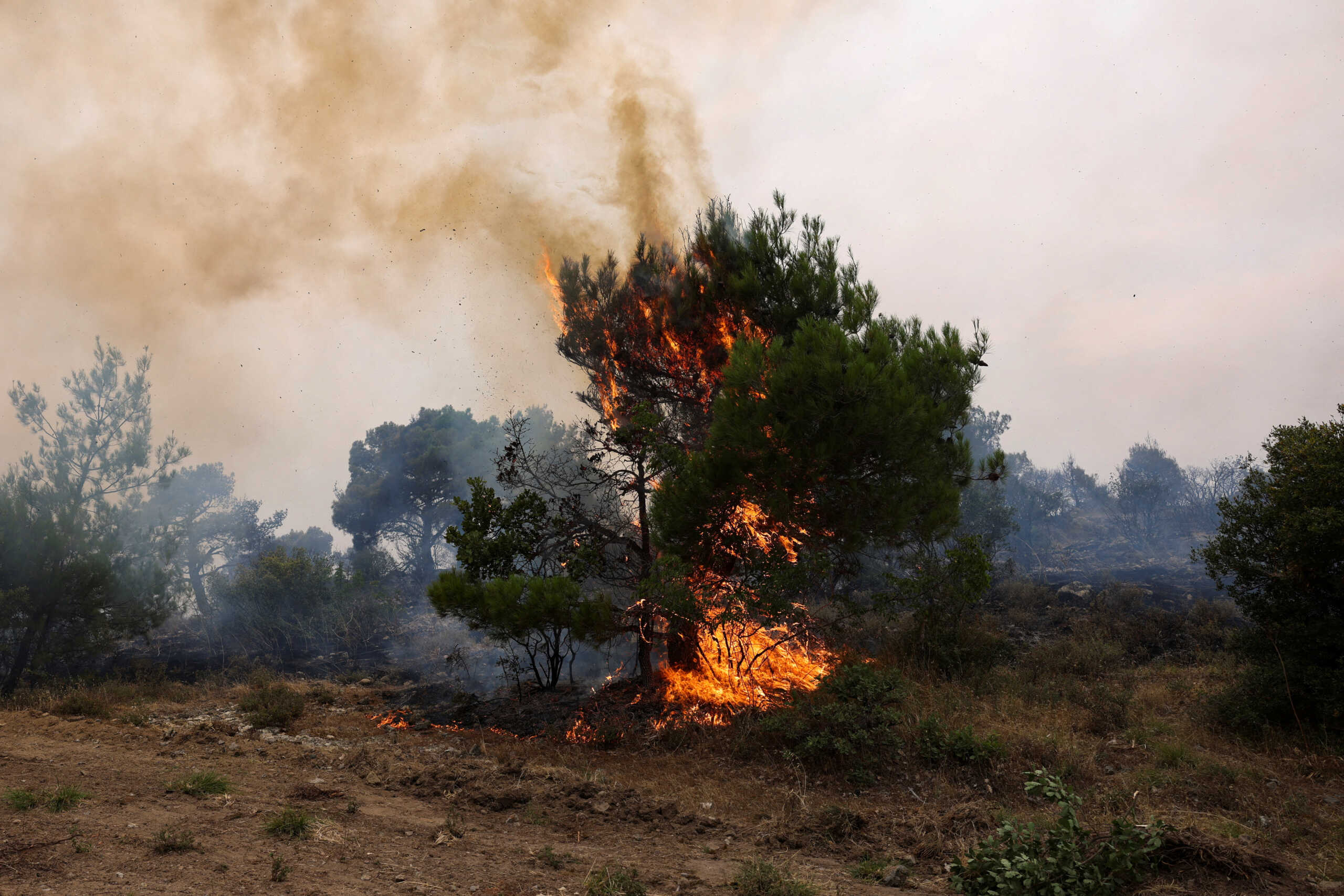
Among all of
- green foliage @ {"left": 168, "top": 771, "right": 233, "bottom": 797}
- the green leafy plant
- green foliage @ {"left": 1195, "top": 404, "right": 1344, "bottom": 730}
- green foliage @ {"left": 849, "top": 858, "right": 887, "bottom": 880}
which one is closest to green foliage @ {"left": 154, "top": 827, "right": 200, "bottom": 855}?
green foliage @ {"left": 168, "top": 771, "right": 233, "bottom": 797}

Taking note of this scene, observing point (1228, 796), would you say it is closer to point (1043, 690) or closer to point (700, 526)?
point (1043, 690)

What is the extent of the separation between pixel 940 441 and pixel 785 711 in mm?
5713

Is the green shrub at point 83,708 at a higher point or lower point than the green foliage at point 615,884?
higher

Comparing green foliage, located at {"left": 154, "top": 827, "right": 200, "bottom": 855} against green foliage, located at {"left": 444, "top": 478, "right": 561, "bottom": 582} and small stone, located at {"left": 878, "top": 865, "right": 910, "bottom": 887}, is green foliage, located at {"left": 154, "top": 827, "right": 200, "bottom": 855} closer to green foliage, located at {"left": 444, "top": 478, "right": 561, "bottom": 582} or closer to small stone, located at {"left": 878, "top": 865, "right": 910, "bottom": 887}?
small stone, located at {"left": 878, "top": 865, "right": 910, "bottom": 887}

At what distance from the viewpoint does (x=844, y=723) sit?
360 inches

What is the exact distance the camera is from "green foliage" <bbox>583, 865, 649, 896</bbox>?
4.79m

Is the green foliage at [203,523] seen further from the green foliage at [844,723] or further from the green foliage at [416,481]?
the green foliage at [844,723]

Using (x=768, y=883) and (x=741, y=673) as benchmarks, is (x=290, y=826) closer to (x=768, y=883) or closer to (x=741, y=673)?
(x=768, y=883)

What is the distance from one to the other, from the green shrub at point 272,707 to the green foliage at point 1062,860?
475 inches

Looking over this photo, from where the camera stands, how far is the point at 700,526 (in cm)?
1146

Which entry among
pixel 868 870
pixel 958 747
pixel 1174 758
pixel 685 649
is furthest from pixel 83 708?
pixel 1174 758

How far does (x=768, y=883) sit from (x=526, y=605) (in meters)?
7.08

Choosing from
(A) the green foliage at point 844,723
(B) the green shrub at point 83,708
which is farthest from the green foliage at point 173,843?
(B) the green shrub at point 83,708

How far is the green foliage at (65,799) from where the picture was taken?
19.0 feet
